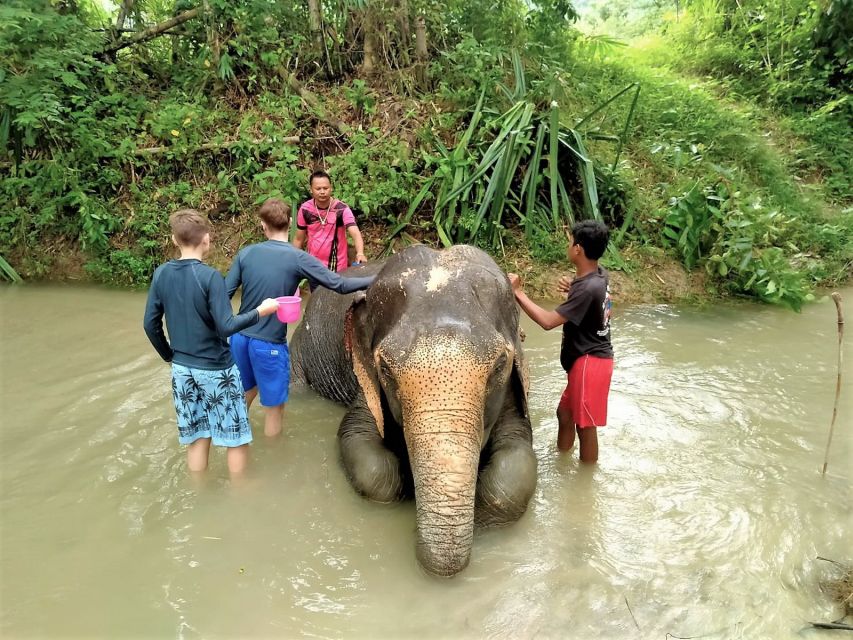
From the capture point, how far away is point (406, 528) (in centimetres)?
280

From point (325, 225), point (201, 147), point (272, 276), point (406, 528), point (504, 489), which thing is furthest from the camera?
point (201, 147)

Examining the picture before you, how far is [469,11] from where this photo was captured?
775 cm

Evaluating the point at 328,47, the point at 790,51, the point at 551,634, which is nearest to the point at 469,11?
the point at 328,47

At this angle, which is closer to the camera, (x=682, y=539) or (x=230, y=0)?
(x=682, y=539)

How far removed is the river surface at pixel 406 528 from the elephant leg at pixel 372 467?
95mm

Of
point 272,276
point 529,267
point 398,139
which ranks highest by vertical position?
point 398,139

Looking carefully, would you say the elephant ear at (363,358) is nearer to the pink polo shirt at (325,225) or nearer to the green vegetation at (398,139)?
the pink polo shirt at (325,225)

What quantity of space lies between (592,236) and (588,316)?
400mm

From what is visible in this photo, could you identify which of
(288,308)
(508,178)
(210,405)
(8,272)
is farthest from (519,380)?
(8,272)

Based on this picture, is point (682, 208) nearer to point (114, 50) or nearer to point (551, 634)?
point (551, 634)

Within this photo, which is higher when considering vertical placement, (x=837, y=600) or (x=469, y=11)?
(x=469, y=11)

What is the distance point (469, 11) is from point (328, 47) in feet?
5.95

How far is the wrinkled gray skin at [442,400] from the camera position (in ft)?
7.36

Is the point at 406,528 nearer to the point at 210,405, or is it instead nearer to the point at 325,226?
the point at 210,405
